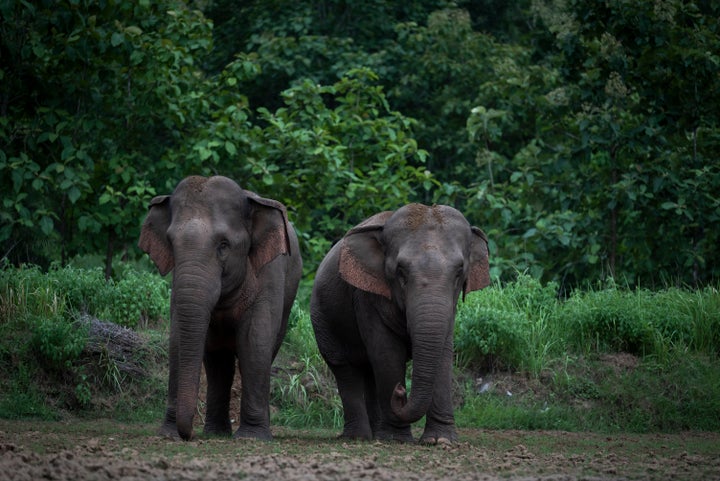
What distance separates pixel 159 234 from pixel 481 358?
15.6 ft

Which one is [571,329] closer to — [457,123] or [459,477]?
[459,477]

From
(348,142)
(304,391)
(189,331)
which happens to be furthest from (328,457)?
(348,142)

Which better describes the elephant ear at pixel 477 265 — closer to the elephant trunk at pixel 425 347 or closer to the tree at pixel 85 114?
the elephant trunk at pixel 425 347

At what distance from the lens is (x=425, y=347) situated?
954 cm

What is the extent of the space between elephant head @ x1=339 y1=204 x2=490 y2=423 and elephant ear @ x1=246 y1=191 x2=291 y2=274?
0.57 metres

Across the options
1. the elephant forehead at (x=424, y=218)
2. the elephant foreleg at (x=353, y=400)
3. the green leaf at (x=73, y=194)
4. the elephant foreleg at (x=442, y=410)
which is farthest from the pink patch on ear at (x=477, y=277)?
the green leaf at (x=73, y=194)

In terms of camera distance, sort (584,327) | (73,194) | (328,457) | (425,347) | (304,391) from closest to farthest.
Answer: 1. (328,457)
2. (425,347)
3. (304,391)
4. (584,327)
5. (73,194)

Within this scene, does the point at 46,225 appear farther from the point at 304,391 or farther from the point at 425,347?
the point at 425,347

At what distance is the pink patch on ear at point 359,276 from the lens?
34.2 feet

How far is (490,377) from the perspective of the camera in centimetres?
1367

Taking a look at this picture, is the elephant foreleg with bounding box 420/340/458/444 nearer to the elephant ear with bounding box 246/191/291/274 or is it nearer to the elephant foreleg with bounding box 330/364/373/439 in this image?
the elephant foreleg with bounding box 330/364/373/439

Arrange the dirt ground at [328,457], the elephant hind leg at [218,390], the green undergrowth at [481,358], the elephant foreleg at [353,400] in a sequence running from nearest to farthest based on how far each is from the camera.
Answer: the dirt ground at [328,457] → the elephant hind leg at [218,390] → the elephant foreleg at [353,400] → the green undergrowth at [481,358]

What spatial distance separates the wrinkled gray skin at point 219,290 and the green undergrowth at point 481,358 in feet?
6.68

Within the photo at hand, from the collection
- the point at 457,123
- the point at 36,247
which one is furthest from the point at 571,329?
the point at 457,123
